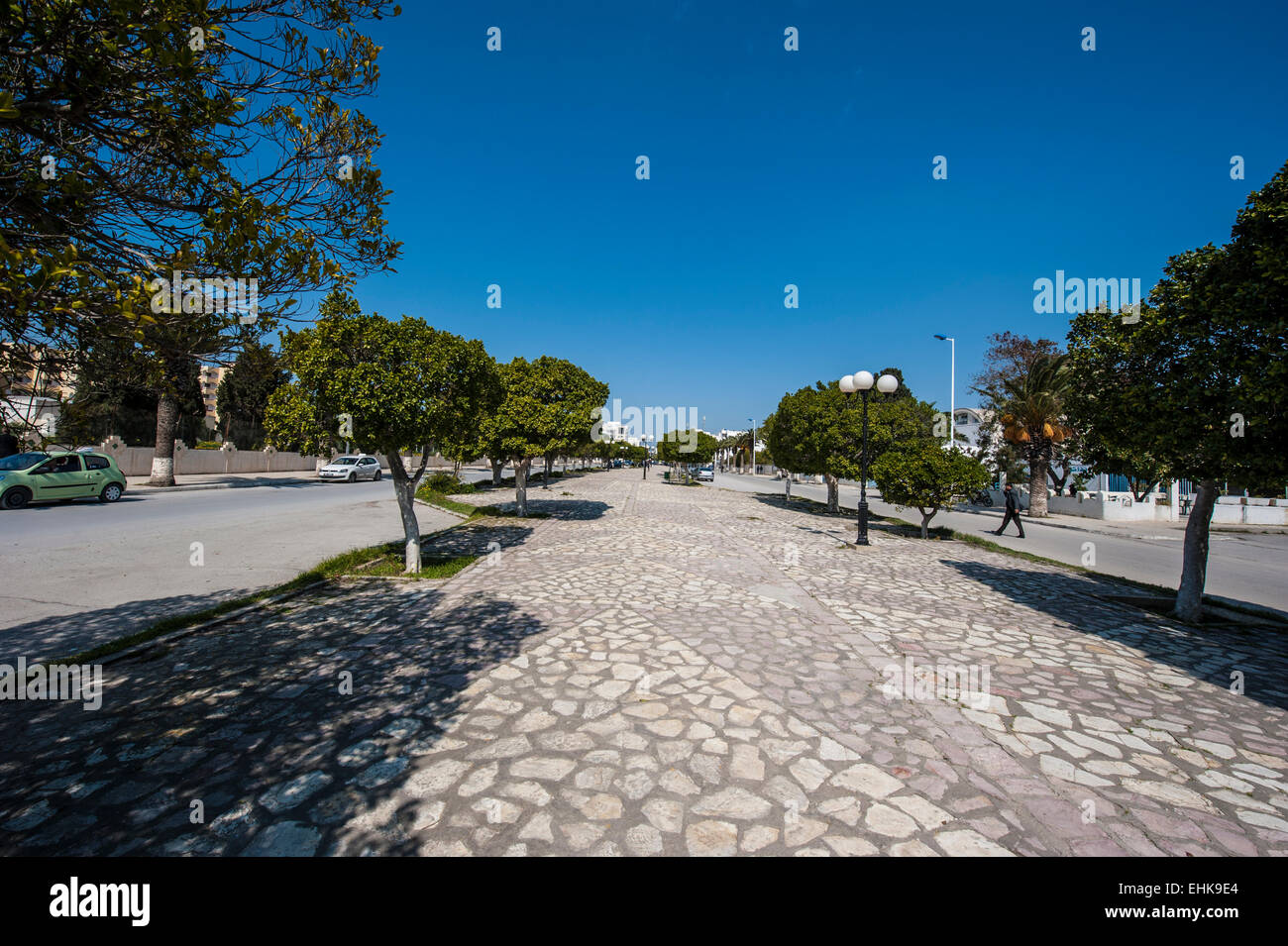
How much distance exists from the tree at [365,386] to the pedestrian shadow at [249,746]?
3.11 meters

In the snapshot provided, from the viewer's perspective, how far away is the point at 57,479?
15.8 metres

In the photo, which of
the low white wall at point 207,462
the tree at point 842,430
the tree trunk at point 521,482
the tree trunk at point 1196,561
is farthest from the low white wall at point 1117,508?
the low white wall at point 207,462

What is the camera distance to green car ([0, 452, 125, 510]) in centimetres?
1467

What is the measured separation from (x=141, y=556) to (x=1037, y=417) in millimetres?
30964

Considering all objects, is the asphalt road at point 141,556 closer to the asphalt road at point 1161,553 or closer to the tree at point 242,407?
the asphalt road at point 1161,553

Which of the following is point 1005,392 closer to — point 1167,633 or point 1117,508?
point 1117,508

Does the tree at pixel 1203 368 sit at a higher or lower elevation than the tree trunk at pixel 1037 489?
higher

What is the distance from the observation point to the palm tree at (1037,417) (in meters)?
23.5

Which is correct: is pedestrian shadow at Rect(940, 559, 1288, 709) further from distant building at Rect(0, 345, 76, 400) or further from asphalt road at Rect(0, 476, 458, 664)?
asphalt road at Rect(0, 476, 458, 664)

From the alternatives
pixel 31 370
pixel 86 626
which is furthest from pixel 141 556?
pixel 31 370

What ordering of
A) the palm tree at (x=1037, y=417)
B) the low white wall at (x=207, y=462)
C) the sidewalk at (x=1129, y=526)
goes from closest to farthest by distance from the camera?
the sidewalk at (x=1129, y=526) < the palm tree at (x=1037, y=417) < the low white wall at (x=207, y=462)
